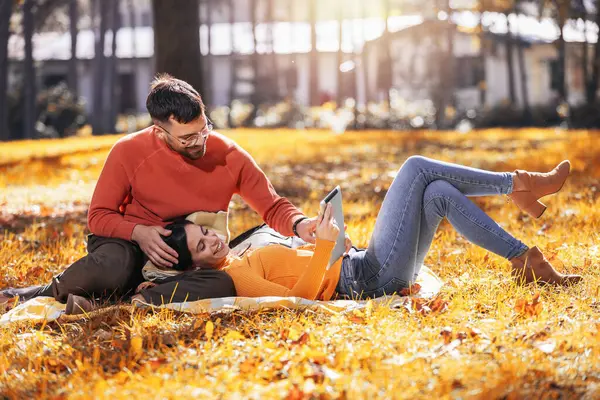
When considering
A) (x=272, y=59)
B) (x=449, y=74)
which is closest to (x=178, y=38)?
(x=449, y=74)

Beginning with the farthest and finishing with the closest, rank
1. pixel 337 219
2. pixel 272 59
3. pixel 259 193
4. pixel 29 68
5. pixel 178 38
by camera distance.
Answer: pixel 272 59 → pixel 29 68 → pixel 178 38 → pixel 259 193 → pixel 337 219

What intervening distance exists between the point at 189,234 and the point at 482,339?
167 centimetres

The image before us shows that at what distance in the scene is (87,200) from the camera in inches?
420

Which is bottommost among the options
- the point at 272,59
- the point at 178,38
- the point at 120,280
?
the point at 120,280

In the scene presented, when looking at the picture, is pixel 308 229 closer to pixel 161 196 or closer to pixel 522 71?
pixel 161 196

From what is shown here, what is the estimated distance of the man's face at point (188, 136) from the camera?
499 centimetres

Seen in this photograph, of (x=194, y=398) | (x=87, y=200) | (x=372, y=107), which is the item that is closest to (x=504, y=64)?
(x=372, y=107)

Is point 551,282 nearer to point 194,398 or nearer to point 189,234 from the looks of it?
point 189,234

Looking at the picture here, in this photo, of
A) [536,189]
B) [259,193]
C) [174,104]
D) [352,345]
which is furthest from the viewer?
[259,193]

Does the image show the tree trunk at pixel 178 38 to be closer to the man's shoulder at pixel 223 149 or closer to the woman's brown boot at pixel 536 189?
the man's shoulder at pixel 223 149

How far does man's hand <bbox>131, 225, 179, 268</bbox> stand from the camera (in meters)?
4.89

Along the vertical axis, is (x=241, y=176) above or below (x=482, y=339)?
above

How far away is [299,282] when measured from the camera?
4875 mm

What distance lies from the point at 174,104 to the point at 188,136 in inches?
7.9
